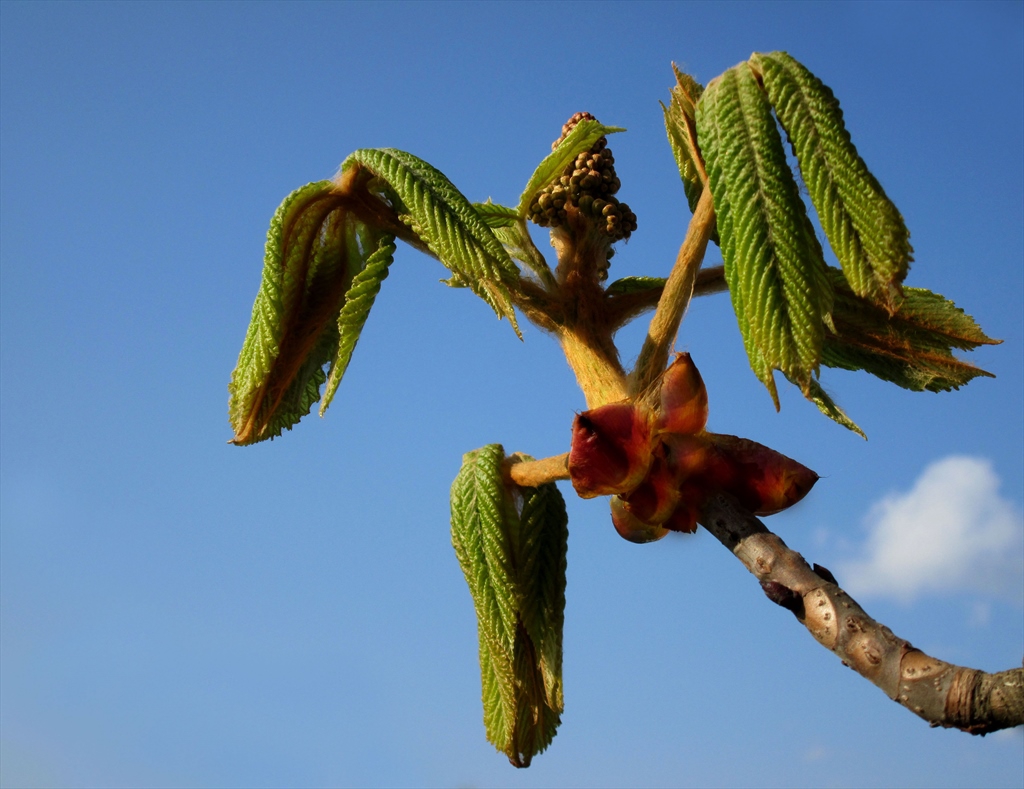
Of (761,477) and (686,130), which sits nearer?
(761,477)

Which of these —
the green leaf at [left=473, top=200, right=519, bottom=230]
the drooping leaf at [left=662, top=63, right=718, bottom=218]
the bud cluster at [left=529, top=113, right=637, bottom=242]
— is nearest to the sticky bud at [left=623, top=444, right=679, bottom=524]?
the drooping leaf at [left=662, top=63, right=718, bottom=218]

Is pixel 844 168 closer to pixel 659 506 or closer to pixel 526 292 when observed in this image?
pixel 659 506

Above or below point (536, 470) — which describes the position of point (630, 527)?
below

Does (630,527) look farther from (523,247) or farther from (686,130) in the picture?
(686,130)

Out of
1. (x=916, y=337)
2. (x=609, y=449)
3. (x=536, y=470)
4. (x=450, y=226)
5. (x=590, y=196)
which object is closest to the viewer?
(x=609, y=449)

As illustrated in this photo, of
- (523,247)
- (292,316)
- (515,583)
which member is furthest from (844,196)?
(292,316)

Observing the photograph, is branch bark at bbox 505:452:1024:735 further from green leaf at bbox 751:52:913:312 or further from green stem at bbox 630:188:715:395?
green leaf at bbox 751:52:913:312

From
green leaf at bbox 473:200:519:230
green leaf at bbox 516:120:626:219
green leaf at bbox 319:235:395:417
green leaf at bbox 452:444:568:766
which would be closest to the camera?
green leaf at bbox 319:235:395:417
